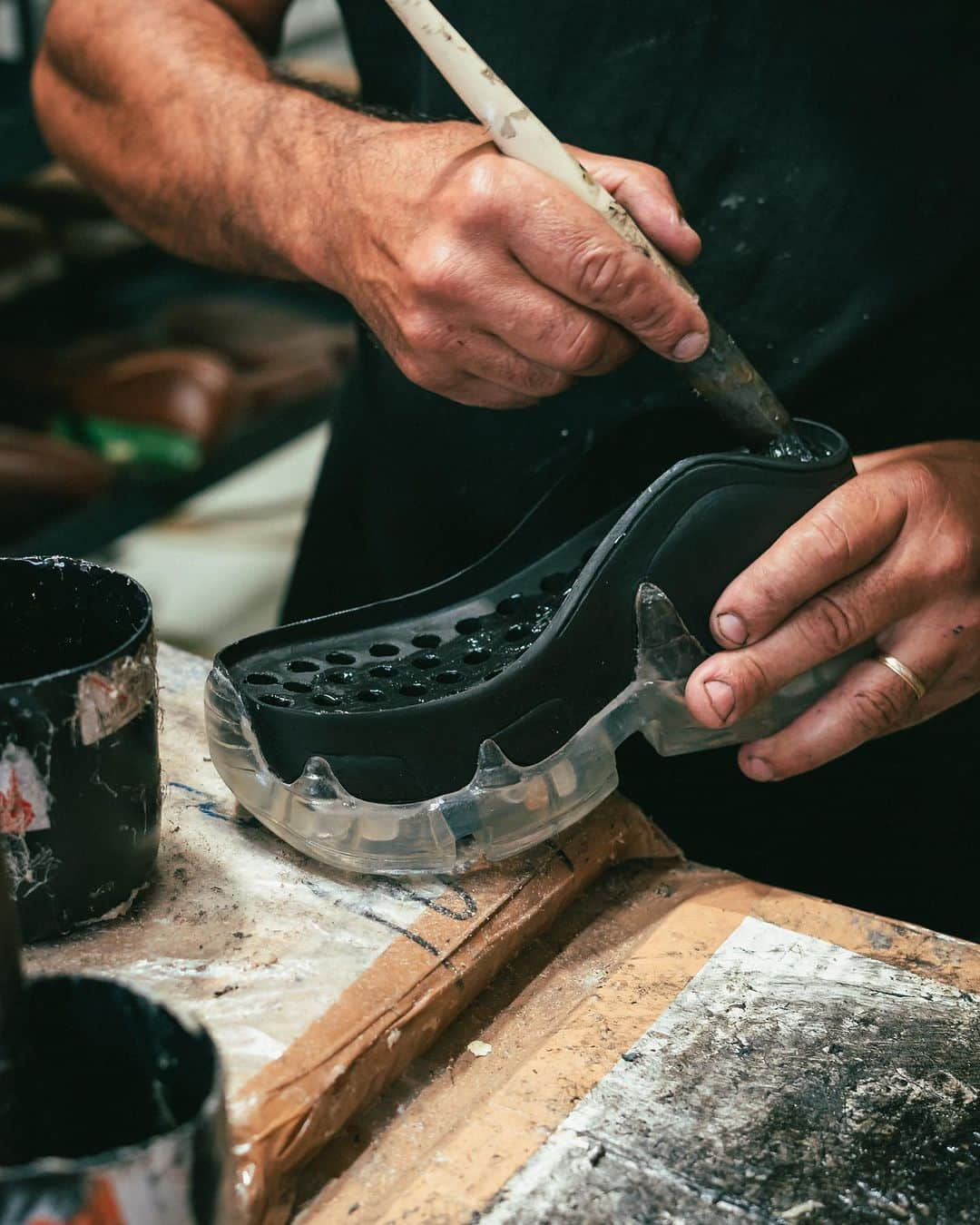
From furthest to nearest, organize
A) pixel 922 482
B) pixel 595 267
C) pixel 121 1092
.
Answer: pixel 922 482, pixel 595 267, pixel 121 1092

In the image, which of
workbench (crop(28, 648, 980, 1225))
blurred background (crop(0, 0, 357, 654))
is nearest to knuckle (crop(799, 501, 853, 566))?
workbench (crop(28, 648, 980, 1225))

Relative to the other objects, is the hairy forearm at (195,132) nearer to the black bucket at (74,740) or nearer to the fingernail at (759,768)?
the black bucket at (74,740)

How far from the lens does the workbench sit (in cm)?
56

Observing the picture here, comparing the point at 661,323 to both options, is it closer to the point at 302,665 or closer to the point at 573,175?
the point at 573,175

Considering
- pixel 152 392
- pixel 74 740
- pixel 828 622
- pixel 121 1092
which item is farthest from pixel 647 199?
pixel 152 392

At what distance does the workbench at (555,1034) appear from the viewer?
0.56 m

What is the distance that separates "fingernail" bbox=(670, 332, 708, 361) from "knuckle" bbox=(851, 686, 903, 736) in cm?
25

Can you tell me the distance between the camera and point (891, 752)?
3.40 feet

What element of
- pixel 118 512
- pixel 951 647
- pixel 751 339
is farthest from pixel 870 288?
pixel 118 512

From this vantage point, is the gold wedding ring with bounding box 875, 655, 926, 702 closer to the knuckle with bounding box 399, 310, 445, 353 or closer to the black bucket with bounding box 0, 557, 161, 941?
the knuckle with bounding box 399, 310, 445, 353

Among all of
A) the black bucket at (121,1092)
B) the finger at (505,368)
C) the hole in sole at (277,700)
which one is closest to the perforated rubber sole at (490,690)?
the hole in sole at (277,700)

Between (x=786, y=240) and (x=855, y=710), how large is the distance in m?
0.36

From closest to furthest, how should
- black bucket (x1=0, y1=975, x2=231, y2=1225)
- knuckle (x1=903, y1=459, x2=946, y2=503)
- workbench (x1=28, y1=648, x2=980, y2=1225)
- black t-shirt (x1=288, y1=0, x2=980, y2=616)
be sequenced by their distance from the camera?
black bucket (x1=0, y1=975, x2=231, y2=1225) → workbench (x1=28, y1=648, x2=980, y2=1225) → knuckle (x1=903, y1=459, x2=946, y2=503) → black t-shirt (x1=288, y1=0, x2=980, y2=616)

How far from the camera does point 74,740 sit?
23.3 inches
